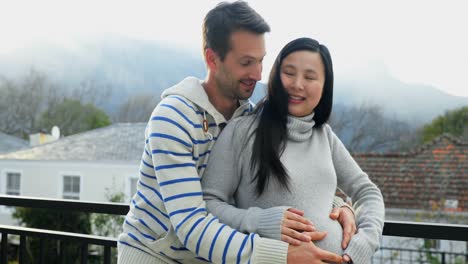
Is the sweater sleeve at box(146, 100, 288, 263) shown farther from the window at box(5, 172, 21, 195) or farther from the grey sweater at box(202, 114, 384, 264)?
the window at box(5, 172, 21, 195)

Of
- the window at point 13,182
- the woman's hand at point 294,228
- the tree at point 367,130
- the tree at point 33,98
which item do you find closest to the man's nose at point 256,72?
the woman's hand at point 294,228

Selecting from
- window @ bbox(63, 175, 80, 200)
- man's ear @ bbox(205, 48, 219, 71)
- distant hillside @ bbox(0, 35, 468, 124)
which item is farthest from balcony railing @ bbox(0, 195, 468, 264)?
distant hillside @ bbox(0, 35, 468, 124)

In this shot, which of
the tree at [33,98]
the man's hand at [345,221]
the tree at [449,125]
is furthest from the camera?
the tree at [33,98]

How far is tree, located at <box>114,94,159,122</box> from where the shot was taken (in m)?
39.5

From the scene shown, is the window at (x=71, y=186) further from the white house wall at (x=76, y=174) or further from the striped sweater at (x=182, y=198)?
the striped sweater at (x=182, y=198)

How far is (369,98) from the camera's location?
123ft

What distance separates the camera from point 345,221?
1348 mm

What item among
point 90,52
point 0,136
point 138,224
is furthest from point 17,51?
point 138,224

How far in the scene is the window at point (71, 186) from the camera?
20.5 metres

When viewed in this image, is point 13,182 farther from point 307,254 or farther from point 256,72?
point 307,254

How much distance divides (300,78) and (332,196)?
290mm

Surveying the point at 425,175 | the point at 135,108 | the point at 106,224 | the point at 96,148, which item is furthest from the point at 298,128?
the point at 135,108

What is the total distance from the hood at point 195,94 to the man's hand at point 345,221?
1.13 feet

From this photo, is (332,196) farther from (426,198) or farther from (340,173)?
(426,198)
